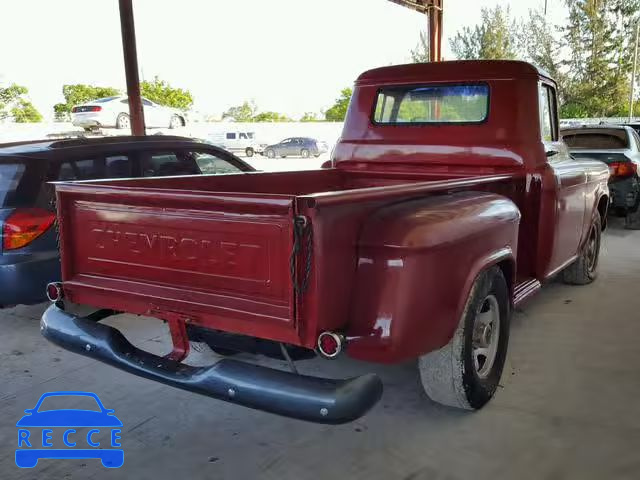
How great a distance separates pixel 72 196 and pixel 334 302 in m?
1.44

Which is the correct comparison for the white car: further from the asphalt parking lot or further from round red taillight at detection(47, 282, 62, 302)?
round red taillight at detection(47, 282, 62, 302)

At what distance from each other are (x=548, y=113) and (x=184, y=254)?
302 centimetres

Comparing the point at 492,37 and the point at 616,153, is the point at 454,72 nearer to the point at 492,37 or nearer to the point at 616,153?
the point at 616,153

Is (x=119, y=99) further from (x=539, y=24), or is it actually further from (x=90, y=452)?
(x=539, y=24)

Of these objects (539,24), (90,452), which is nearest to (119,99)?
(90,452)

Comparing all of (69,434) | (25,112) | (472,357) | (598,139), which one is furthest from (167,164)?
(25,112)

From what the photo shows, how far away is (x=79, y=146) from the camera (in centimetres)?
436

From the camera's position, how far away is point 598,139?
8.15 metres

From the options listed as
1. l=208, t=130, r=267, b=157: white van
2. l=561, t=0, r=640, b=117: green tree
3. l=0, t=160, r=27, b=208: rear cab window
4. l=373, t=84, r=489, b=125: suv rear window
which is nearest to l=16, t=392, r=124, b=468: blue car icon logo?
l=0, t=160, r=27, b=208: rear cab window

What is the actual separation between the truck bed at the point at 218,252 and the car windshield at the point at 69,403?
0.68 m

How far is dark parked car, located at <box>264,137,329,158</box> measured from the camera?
29.0 meters

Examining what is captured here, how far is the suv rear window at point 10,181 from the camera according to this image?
381 cm

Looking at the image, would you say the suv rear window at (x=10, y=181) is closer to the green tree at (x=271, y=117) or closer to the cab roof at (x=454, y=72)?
the cab roof at (x=454, y=72)

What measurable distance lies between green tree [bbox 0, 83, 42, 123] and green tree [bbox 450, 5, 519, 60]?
28.8m
